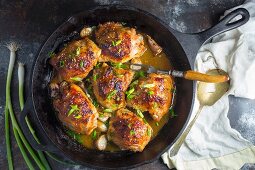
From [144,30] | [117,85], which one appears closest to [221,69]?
[144,30]

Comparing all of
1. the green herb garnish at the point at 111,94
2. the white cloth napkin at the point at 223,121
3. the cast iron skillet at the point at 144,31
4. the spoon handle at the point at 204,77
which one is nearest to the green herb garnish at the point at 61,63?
the cast iron skillet at the point at 144,31

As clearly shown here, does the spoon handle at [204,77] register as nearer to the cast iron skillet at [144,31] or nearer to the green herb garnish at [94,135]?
the cast iron skillet at [144,31]

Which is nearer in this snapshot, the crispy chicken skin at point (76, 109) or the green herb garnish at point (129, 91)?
the crispy chicken skin at point (76, 109)

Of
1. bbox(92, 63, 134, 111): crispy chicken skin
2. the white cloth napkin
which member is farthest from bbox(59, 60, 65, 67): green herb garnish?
the white cloth napkin

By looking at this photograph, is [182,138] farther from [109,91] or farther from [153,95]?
[109,91]

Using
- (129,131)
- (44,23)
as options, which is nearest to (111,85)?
(129,131)

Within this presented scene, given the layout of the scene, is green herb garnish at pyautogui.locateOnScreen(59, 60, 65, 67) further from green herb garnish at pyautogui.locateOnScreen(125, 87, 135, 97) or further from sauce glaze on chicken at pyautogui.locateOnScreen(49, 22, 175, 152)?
green herb garnish at pyautogui.locateOnScreen(125, 87, 135, 97)

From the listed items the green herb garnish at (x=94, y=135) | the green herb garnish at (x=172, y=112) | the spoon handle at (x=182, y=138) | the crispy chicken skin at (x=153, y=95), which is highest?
the crispy chicken skin at (x=153, y=95)
